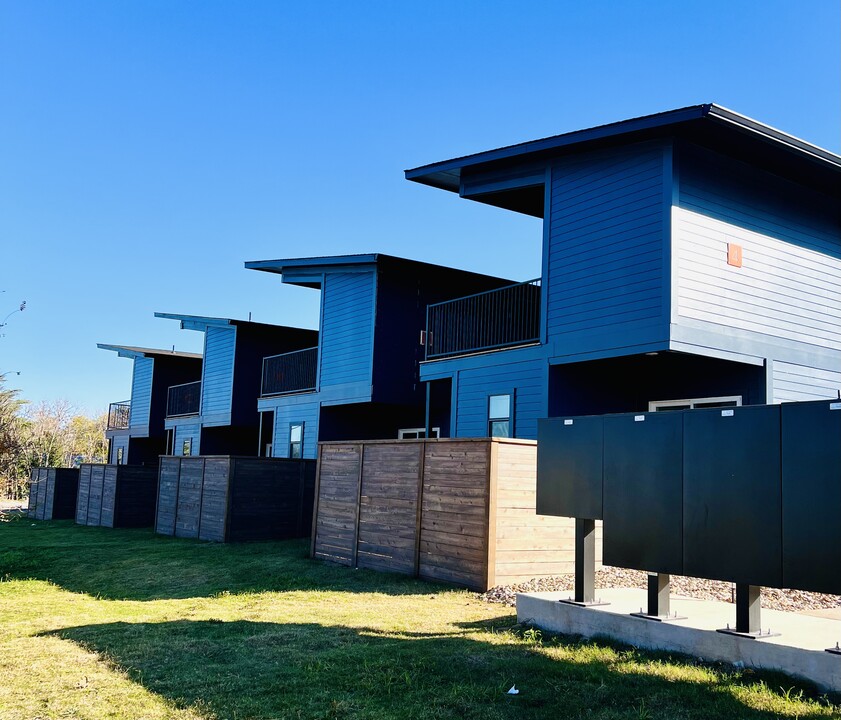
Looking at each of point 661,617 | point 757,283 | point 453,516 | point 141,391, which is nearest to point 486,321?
point 757,283

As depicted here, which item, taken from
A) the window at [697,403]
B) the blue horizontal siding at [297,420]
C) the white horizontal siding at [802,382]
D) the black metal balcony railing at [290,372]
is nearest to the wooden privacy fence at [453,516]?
the window at [697,403]

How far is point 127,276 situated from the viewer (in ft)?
185

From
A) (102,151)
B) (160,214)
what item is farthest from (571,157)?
(160,214)

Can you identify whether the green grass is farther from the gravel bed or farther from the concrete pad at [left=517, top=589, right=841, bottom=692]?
the gravel bed

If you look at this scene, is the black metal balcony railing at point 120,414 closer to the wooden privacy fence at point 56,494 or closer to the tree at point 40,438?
the tree at point 40,438

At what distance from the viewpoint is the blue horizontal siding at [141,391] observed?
3453 cm

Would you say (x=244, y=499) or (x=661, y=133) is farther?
(x=244, y=499)

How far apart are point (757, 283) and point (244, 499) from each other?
38.5 ft

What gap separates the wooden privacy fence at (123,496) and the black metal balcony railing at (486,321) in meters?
12.0

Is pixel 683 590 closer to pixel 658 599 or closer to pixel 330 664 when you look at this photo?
pixel 658 599

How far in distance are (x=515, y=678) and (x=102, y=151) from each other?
32920 mm

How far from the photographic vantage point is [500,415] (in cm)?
1500

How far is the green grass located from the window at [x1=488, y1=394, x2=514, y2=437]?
14.3 feet

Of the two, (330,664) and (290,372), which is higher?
(290,372)
